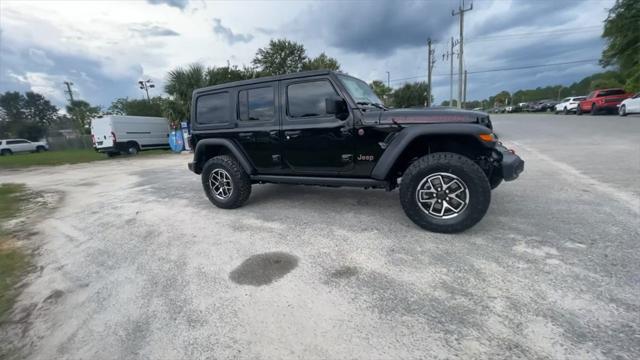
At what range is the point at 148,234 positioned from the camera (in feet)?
12.4

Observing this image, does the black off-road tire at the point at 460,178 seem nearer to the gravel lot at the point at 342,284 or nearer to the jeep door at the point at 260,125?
the gravel lot at the point at 342,284

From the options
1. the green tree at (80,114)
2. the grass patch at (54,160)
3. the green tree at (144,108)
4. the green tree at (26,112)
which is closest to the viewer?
the grass patch at (54,160)

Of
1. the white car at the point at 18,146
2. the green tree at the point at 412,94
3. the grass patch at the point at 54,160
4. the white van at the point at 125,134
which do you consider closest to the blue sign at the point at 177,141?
the grass patch at the point at 54,160

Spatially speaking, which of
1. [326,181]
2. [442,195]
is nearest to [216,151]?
[326,181]

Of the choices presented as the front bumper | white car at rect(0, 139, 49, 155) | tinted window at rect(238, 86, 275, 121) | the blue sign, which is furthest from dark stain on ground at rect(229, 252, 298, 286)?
white car at rect(0, 139, 49, 155)

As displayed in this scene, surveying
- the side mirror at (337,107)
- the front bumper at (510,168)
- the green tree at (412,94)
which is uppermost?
the green tree at (412,94)

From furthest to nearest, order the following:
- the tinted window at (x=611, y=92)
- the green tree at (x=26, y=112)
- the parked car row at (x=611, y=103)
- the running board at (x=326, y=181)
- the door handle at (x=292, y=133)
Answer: the green tree at (x=26, y=112) → the tinted window at (x=611, y=92) → the parked car row at (x=611, y=103) → the door handle at (x=292, y=133) → the running board at (x=326, y=181)

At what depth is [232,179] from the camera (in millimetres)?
4402

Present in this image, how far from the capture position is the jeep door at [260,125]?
402cm

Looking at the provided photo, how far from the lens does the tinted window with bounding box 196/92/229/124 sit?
4412 mm

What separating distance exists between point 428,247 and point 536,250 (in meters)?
0.98

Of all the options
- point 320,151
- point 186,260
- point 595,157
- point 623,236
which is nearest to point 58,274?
point 186,260

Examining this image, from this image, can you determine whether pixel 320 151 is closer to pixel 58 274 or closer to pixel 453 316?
pixel 453 316

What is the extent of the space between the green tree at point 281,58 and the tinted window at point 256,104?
20.8 m
